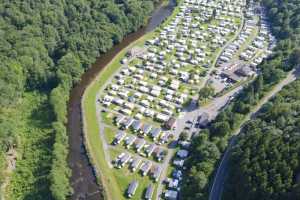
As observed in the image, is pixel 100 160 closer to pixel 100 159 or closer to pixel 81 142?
pixel 100 159

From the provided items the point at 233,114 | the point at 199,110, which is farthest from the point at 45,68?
the point at 233,114

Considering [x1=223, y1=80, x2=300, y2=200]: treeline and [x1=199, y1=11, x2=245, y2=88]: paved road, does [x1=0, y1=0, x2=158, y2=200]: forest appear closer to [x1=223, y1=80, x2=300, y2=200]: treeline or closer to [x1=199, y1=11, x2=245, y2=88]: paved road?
[x1=199, y1=11, x2=245, y2=88]: paved road

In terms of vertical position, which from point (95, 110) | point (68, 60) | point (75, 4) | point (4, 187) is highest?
point (75, 4)

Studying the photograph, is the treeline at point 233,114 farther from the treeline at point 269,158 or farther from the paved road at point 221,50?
the paved road at point 221,50

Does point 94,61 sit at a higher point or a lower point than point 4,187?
higher

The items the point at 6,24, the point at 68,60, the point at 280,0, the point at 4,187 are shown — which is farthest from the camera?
the point at 280,0

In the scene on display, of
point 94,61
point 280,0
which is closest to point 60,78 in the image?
point 94,61

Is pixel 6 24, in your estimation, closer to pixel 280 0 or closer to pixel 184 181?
pixel 184 181
